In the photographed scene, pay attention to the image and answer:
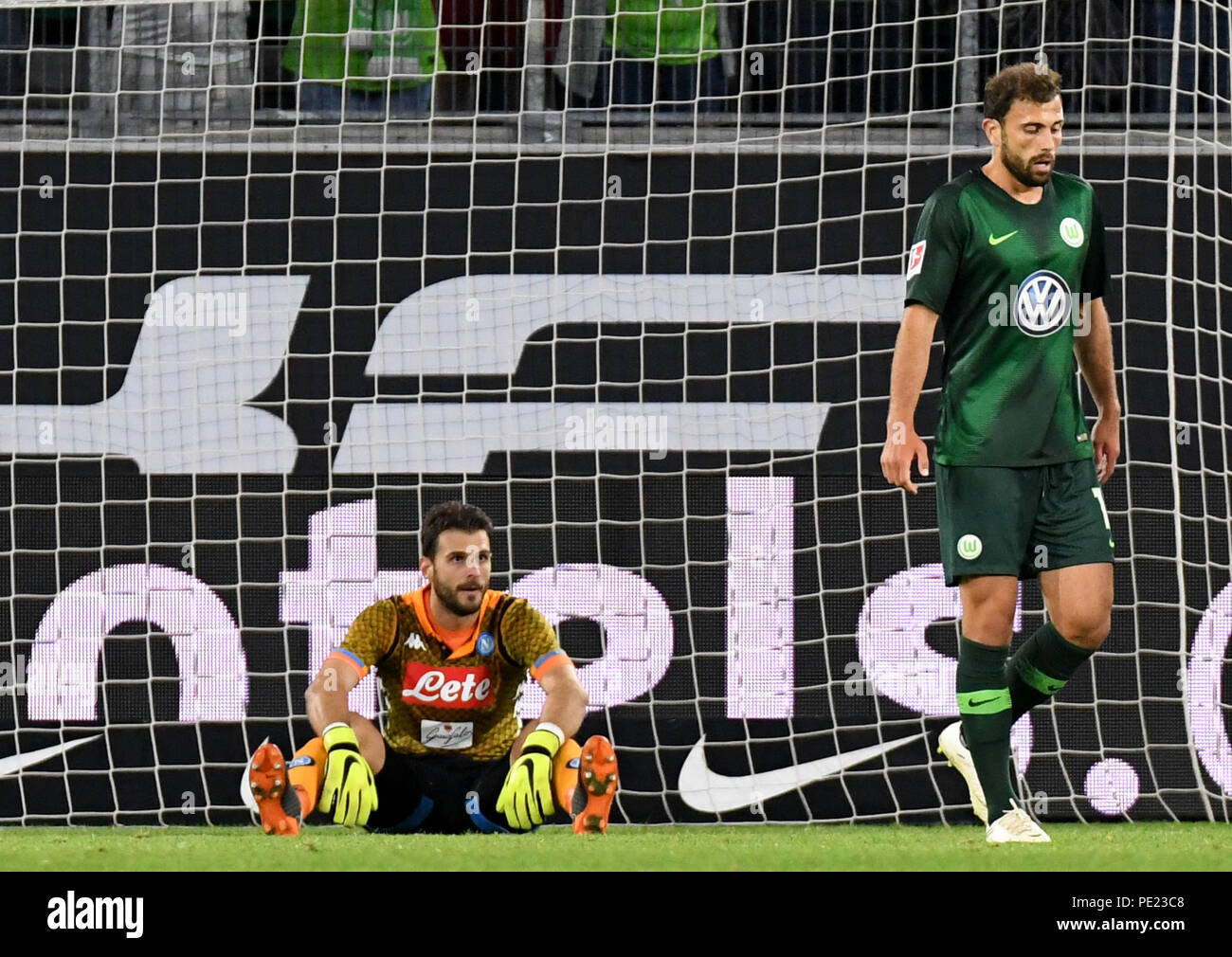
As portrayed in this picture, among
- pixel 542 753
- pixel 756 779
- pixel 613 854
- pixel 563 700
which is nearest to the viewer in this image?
pixel 613 854

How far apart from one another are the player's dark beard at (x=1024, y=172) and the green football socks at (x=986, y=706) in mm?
1064

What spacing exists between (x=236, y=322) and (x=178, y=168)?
0.54 metres

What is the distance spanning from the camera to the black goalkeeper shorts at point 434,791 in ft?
17.9

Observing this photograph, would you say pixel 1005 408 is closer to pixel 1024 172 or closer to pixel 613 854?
pixel 1024 172

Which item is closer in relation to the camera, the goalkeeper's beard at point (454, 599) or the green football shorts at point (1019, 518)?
the green football shorts at point (1019, 518)

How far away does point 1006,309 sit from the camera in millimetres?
4469

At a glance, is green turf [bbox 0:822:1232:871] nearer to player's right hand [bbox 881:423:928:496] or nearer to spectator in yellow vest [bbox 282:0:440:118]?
player's right hand [bbox 881:423:928:496]

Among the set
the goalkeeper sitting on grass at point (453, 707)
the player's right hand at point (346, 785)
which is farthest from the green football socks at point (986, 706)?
the player's right hand at point (346, 785)

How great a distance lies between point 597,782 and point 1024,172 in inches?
74.0

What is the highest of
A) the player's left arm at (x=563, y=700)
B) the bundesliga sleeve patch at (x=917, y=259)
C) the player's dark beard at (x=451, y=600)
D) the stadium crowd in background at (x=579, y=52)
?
the stadium crowd in background at (x=579, y=52)

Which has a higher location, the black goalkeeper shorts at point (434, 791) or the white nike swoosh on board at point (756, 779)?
the black goalkeeper shorts at point (434, 791)

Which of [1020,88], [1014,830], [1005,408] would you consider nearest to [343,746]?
[1014,830]

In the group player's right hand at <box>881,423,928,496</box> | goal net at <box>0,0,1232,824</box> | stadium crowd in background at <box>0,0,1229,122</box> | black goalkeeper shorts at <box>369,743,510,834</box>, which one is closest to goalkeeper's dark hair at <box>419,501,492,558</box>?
black goalkeeper shorts at <box>369,743,510,834</box>

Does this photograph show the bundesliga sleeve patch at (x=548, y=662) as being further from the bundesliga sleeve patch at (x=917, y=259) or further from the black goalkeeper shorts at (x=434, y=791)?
the bundesliga sleeve patch at (x=917, y=259)
